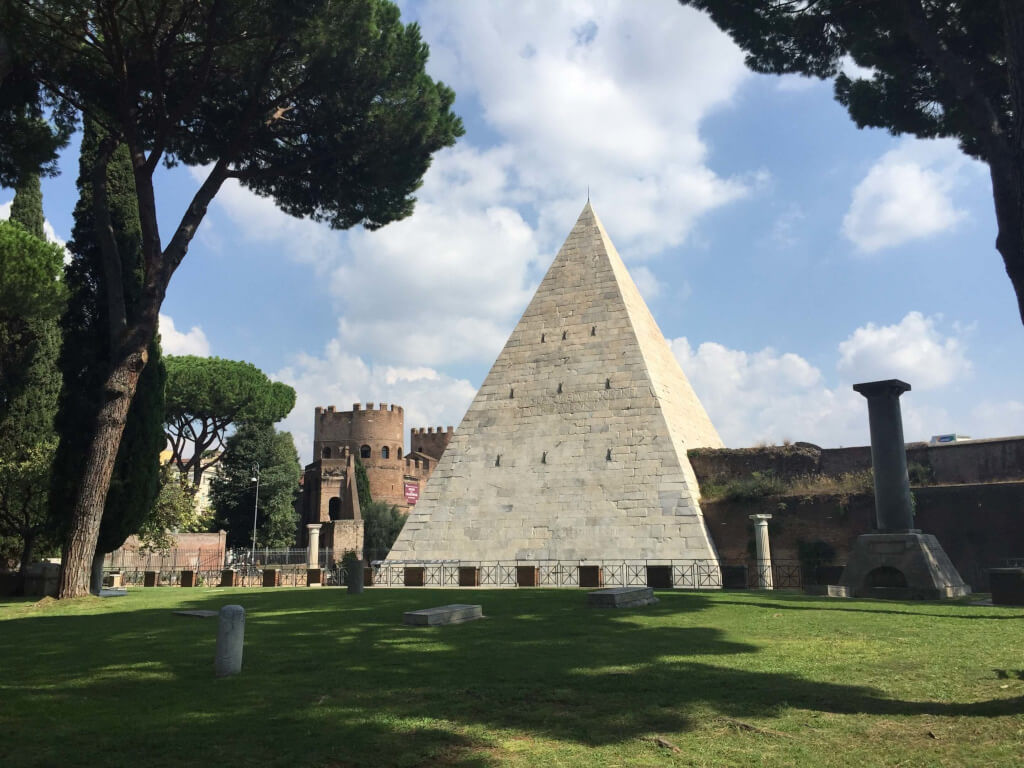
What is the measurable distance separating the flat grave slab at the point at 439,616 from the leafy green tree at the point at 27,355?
383 inches

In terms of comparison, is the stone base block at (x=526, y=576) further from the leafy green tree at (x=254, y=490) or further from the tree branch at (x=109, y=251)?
the leafy green tree at (x=254, y=490)

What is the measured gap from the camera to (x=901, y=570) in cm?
1088

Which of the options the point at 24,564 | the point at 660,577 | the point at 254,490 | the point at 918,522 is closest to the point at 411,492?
the point at 254,490

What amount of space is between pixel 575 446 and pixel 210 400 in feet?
80.3

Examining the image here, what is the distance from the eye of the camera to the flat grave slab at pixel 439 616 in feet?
25.5

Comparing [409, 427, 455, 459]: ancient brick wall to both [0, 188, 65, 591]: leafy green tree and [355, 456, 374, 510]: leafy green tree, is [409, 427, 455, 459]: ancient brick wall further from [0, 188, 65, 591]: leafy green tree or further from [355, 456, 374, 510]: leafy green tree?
[0, 188, 65, 591]: leafy green tree

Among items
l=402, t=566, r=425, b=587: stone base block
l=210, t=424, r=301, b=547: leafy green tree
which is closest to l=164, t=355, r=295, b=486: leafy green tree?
l=210, t=424, r=301, b=547: leafy green tree

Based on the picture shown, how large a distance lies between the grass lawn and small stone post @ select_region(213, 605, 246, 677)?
15 centimetres

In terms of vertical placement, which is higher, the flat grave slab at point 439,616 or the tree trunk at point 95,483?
the tree trunk at point 95,483

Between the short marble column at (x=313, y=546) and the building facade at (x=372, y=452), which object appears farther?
the building facade at (x=372, y=452)

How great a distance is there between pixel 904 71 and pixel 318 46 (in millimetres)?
9325

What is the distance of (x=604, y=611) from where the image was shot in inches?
356

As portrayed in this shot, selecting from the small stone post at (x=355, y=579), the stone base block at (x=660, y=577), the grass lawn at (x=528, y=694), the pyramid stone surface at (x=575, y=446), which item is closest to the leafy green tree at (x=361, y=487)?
the pyramid stone surface at (x=575, y=446)

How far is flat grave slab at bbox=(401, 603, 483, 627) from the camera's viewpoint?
25.5ft
